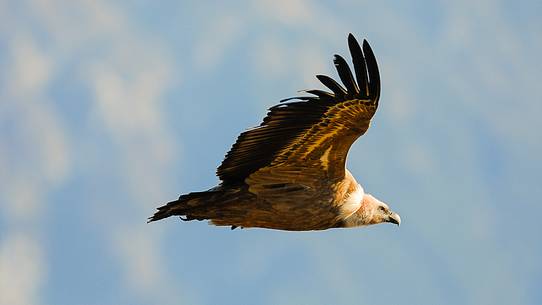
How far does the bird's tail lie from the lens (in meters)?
17.3

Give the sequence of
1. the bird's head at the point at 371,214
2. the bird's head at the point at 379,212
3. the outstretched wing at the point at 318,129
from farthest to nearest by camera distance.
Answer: the bird's head at the point at 379,212 < the bird's head at the point at 371,214 < the outstretched wing at the point at 318,129

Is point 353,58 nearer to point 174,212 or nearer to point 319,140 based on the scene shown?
point 319,140

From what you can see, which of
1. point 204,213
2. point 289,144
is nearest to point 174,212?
point 204,213

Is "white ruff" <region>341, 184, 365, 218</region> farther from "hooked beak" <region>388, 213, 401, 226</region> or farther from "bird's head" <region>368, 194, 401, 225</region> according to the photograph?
"hooked beak" <region>388, 213, 401, 226</region>

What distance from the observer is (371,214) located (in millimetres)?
18516

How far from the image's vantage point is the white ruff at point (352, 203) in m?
17.7

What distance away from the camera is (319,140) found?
55.6 feet

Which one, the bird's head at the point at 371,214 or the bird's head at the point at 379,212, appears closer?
the bird's head at the point at 371,214

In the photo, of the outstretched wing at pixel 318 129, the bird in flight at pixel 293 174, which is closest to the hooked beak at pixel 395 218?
the bird in flight at pixel 293 174

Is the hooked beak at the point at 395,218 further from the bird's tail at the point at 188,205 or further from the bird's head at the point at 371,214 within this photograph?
the bird's tail at the point at 188,205

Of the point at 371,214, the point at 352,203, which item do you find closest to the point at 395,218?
the point at 371,214

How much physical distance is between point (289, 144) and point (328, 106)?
0.79m

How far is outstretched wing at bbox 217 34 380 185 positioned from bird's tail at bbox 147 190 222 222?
0.32 metres

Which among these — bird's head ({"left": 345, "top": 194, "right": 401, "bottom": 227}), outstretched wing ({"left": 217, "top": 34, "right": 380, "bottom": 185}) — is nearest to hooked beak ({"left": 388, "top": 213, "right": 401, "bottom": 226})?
bird's head ({"left": 345, "top": 194, "right": 401, "bottom": 227})
